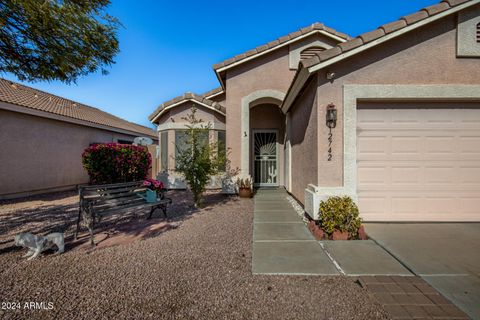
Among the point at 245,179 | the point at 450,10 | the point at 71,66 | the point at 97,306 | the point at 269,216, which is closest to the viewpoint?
the point at 97,306

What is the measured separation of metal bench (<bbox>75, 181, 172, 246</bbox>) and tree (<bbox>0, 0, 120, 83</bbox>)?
8.06ft

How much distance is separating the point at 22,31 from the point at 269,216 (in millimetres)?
6484

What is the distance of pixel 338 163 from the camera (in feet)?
16.5

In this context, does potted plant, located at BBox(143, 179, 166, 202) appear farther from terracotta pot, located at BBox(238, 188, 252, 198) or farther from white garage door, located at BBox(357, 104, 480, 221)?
white garage door, located at BBox(357, 104, 480, 221)

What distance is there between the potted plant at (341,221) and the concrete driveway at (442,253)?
1.51ft

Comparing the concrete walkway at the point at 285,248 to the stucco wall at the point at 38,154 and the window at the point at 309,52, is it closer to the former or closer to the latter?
the window at the point at 309,52

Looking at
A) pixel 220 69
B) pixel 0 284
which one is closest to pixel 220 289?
pixel 0 284

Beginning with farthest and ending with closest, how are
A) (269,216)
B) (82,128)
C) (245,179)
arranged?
(82,128) → (245,179) → (269,216)

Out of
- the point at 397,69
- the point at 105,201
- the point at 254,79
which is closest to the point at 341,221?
the point at 397,69

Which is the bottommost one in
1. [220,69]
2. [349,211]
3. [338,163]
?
[349,211]

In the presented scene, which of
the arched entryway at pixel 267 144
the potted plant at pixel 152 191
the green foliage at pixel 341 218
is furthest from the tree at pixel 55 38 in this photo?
the arched entryway at pixel 267 144

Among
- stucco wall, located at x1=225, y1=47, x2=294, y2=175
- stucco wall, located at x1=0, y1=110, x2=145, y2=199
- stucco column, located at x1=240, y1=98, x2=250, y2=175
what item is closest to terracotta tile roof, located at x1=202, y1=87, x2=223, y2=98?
stucco wall, located at x1=225, y1=47, x2=294, y2=175

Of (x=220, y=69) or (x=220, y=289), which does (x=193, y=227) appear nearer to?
(x=220, y=289)

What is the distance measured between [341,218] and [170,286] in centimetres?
343
